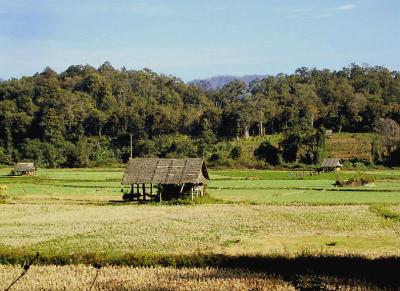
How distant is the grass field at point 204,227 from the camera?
1794cm

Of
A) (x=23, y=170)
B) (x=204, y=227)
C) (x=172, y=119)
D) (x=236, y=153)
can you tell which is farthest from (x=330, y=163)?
(x=204, y=227)

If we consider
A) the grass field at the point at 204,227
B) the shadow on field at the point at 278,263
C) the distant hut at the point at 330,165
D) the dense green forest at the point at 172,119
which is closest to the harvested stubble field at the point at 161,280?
Answer: the grass field at the point at 204,227

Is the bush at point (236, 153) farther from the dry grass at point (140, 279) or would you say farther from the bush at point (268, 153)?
the dry grass at point (140, 279)

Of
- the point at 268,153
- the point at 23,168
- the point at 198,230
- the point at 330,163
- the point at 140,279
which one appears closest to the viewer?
the point at 140,279

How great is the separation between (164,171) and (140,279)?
107ft

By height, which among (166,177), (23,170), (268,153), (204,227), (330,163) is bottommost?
(23,170)

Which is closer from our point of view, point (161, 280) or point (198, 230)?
point (161, 280)

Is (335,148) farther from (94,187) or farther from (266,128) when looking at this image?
(94,187)

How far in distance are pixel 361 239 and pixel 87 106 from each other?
104 m

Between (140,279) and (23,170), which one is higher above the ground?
(140,279)

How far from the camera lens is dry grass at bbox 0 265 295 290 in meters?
13.2

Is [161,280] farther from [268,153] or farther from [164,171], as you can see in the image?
[268,153]

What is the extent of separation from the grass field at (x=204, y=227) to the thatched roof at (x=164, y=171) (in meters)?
2.44

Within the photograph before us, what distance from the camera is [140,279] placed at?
14031 millimetres
